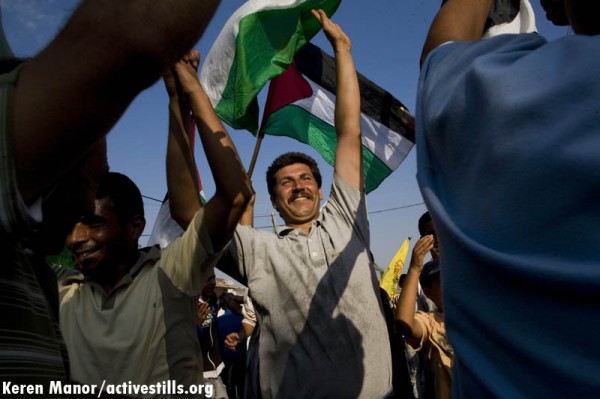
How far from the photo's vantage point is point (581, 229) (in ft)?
2.27

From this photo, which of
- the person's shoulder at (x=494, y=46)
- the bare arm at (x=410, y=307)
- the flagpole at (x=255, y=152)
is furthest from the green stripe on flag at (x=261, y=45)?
the person's shoulder at (x=494, y=46)

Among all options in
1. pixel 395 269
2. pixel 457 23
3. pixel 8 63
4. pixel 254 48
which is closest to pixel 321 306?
pixel 457 23

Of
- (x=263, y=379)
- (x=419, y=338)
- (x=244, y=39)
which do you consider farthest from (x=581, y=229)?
(x=244, y=39)

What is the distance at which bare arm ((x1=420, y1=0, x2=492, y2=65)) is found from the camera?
3.58 ft

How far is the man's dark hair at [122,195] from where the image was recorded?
2.51 metres

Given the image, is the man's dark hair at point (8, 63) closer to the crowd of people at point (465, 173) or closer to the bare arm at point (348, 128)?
the crowd of people at point (465, 173)

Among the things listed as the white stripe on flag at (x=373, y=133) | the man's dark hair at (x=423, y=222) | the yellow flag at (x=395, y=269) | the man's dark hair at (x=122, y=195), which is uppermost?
the white stripe on flag at (x=373, y=133)

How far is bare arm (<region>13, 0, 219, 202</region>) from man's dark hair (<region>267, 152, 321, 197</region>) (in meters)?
2.63

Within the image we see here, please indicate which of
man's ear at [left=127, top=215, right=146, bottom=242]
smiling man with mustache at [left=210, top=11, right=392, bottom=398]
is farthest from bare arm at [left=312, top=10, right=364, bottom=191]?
man's ear at [left=127, top=215, right=146, bottom=242]

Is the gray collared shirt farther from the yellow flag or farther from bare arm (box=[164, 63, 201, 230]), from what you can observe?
the yellow flag

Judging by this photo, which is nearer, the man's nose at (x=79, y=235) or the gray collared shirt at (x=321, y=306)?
the gray collared shirt at (x=321, y=306)

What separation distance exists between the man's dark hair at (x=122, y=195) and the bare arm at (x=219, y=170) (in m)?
0.73

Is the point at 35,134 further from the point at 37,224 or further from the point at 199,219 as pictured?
the point at 199,219

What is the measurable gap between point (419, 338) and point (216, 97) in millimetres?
2304
